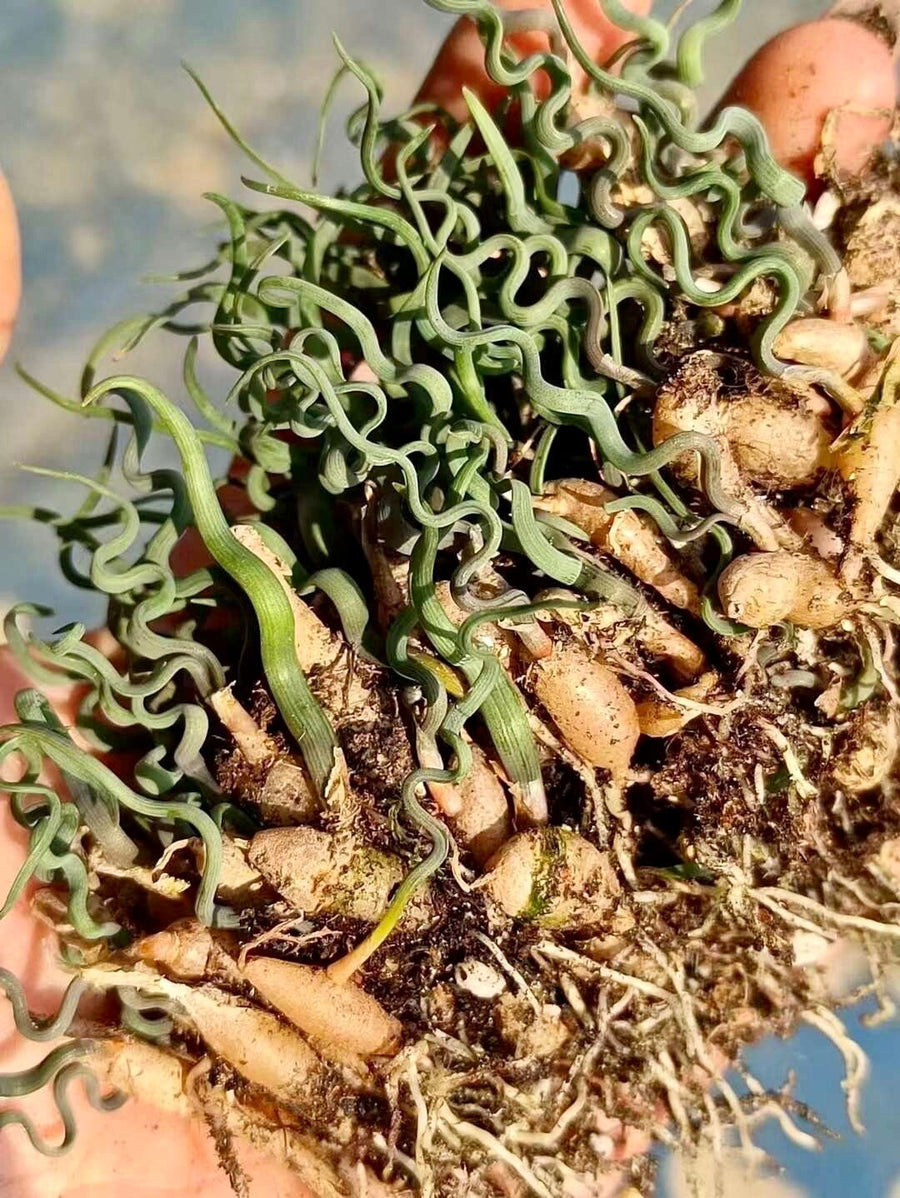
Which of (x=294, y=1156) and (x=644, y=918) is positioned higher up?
(x=644, y=918)

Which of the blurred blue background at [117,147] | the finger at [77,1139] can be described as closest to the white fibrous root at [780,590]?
the finger at [77,1139]

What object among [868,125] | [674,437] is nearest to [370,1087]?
[674,437]

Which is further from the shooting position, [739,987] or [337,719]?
[739,987]

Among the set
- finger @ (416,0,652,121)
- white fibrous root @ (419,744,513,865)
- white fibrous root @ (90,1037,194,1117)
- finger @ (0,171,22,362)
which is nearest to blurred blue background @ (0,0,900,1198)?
finger @ (0,171,22,362)

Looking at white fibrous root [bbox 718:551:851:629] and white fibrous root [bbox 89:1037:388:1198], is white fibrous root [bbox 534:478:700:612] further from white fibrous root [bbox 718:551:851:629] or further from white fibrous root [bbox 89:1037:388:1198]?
white fibrous root [bbox 89:1037:388:1198]

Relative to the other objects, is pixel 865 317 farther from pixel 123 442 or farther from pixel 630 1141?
pixel 123 442

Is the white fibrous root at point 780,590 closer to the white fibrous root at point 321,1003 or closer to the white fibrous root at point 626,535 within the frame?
the white fibrous root at point 626,535

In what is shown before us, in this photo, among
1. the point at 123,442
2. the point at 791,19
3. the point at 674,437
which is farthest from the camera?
the point at 791,19
